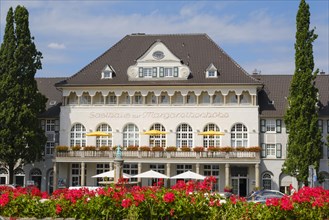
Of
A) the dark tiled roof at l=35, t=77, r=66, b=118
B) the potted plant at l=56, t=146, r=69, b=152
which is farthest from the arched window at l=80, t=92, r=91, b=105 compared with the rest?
the potted plant at l=56, t=146, r=69, b=152

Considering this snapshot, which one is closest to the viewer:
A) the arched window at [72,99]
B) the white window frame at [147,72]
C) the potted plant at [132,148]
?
the potted plant at [132,148]

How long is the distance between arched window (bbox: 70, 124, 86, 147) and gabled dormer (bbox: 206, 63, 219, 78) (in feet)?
42.5

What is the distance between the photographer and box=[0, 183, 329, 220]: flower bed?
1741 cm

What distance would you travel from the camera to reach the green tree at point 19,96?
50438 mm

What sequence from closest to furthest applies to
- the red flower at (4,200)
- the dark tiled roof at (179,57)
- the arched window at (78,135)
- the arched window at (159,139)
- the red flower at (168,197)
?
the red flower at (168,197) < the red flower at (4,200) < the dark tiled roof at (179,57) < the arched window at (159,139) < the arched window at (78,135)

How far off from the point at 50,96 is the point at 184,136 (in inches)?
617

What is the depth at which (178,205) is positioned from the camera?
17.4 meters

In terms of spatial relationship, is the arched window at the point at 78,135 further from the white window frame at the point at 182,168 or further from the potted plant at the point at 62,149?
the white window frame at the point at 182,168

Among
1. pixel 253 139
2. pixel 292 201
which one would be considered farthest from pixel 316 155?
pixel 292 201

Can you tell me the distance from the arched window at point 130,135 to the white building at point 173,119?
0.09 metres


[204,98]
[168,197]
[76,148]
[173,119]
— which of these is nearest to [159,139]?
[173,119]

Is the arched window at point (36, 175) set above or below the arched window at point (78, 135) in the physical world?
below

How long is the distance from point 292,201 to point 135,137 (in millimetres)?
37098

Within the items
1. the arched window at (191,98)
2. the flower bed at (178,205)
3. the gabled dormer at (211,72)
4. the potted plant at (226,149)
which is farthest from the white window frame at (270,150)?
the flower bed at (178,205)
